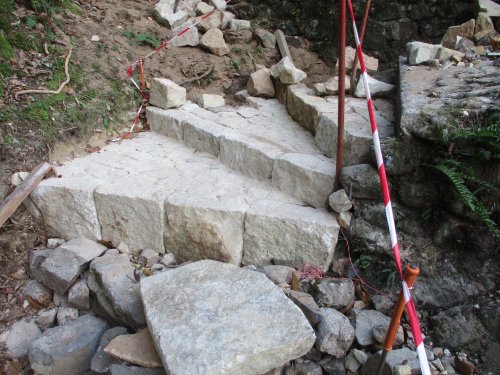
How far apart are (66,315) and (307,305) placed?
6.55 ft

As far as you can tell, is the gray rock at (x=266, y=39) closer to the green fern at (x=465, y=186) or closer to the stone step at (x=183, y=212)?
the stone step at (x=183, y=212)

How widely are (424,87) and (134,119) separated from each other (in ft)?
9.90

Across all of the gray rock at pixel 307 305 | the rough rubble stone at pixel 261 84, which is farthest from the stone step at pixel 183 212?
the rough rubble stone at pixel 261 84

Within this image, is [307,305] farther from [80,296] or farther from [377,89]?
[377,89]

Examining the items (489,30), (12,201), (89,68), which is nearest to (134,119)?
(89,68)

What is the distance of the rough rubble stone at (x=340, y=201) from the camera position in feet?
8.89

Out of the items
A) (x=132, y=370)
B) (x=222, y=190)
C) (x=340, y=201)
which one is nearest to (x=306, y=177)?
(x=340, y=201)

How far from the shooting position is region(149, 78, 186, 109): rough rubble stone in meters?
4.12

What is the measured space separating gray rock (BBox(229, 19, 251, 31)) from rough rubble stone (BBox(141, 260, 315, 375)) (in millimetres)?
4044

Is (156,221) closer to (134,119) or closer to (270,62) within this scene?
(134,119)

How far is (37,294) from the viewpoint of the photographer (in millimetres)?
3057

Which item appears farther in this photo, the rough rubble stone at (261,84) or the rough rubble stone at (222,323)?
the rough rubble stone at (261,84)

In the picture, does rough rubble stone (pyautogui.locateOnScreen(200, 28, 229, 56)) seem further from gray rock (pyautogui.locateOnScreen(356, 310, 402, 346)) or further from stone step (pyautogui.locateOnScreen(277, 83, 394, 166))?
gray rock (pyautogui.locateOnScreen(356, 310, 402, 346))

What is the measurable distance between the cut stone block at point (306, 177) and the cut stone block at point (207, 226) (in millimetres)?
421
